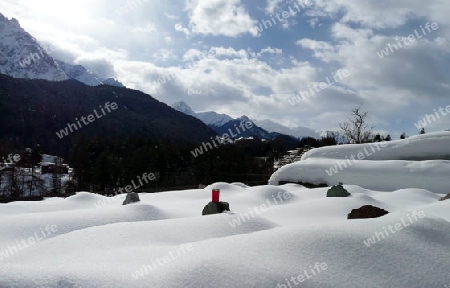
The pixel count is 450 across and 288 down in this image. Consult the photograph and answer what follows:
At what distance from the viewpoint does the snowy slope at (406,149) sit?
11750 mm

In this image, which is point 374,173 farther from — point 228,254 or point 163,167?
point 163,167

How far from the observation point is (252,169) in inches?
1273

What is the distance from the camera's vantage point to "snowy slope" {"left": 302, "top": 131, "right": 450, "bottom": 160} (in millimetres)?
11750

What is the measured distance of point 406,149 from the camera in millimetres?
12281

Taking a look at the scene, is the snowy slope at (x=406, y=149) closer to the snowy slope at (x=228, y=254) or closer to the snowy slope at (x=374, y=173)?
the snowy slope at (x=374, y=173)

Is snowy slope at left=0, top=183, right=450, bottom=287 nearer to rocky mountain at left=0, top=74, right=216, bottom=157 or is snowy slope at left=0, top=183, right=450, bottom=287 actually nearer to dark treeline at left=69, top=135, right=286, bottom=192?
dark treeline at left=69, top=135, right=286, bottom=192

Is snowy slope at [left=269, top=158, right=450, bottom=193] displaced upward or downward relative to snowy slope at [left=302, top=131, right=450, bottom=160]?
downward

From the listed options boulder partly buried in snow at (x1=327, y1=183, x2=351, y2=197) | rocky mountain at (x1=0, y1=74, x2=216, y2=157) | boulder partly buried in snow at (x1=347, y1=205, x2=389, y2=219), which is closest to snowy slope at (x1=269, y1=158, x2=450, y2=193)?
boulder partly buried in snow at (x1=327, y1=183, x2=351, y2=197)

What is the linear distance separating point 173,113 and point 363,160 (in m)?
130

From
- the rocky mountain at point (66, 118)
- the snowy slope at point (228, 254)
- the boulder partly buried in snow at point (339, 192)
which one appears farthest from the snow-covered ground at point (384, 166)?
the rocky mountain at point (66, 118)

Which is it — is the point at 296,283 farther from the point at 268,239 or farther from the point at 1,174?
the point at 1,174

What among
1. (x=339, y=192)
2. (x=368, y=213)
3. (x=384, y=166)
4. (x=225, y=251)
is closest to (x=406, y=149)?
(x=384, y=166)

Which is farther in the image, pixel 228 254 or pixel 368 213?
pixel 368 213

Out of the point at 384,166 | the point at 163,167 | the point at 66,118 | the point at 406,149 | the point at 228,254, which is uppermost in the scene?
the point at 66,118
